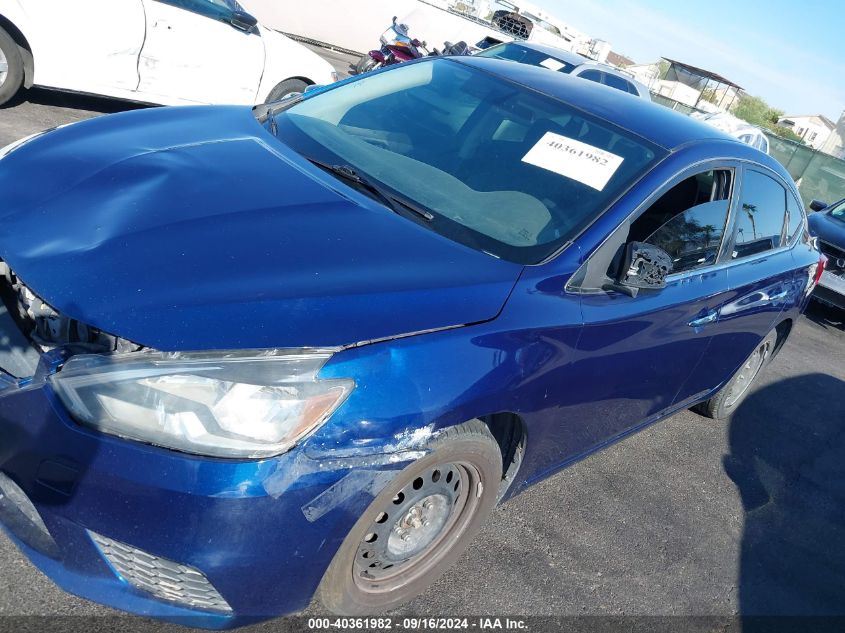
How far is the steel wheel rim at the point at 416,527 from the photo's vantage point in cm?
208

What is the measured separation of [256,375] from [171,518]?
1.29ft

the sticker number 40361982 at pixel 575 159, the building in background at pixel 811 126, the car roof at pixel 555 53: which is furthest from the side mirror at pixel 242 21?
the building in background at pixel 811 126

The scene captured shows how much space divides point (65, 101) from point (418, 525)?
6541 mm

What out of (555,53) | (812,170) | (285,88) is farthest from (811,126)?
(285,88)

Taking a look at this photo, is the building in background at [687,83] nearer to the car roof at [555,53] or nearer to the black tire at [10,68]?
the car roof at [555,53]

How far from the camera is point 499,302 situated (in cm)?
217

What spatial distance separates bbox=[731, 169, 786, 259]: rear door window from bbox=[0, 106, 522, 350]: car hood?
158cm

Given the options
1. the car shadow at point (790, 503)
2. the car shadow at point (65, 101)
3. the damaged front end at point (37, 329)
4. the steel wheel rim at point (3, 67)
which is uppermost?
the damaged front end at point (37, 329)

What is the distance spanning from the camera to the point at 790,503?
152 inches

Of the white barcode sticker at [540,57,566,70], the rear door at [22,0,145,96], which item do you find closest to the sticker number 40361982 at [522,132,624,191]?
the rear door at [22,0,145,96]

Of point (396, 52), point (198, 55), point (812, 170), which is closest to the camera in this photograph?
point (198, 55)

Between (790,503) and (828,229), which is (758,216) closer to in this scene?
(790,503)

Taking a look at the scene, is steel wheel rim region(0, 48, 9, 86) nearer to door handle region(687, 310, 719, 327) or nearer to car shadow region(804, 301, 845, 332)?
door handle region(687, 310, 719, 327)

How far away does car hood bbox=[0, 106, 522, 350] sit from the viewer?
1.82 m
